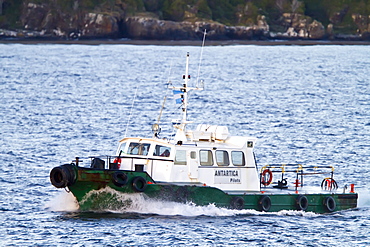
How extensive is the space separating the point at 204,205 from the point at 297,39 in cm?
15858

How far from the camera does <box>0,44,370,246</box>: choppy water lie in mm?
30297

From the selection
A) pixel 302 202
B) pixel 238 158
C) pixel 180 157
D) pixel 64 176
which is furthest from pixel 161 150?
pixel 302 202

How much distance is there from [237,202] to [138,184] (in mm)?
4212

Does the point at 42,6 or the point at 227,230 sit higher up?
the point at 42,6

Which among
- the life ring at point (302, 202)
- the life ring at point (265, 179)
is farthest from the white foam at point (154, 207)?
the life ring at point (302, 202)

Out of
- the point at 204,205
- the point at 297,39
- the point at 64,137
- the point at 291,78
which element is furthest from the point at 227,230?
the point at 297,39

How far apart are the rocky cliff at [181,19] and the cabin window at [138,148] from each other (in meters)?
140

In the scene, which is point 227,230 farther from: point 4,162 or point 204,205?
point 4,162

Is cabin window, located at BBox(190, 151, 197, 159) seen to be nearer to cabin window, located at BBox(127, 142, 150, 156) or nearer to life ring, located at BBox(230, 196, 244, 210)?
cabin window, located at BBox(127, 142, 150, 156)

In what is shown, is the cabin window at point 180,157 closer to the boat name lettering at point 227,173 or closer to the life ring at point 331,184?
the boat name lettering at point 227,173

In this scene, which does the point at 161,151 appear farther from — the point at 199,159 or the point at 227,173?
the point at 227,173

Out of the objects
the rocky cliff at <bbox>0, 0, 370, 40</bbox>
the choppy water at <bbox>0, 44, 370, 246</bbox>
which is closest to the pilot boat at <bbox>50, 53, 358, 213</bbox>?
the choppy water at <bbox>0, 44, 370, 246</bbox>

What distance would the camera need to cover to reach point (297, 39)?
613 feet

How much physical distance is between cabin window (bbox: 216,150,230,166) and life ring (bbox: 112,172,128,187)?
4.24 metres
